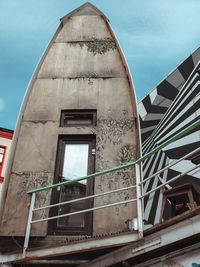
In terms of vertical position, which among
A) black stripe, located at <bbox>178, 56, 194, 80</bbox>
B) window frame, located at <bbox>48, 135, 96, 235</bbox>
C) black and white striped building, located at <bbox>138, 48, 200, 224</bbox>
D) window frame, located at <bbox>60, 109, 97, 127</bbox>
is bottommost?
window frame, located at <bbox>48, 135, 96, 235</bbox>

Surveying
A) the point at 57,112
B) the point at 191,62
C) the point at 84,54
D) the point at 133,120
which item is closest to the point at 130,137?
the point at 133,120

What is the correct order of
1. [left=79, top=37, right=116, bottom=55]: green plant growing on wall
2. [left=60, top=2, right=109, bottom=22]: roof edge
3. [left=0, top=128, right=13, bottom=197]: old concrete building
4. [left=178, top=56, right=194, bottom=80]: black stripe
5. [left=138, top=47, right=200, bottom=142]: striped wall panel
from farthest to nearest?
1. [left=0, top=128, right=13, bottom=197]: old concrete building
2. [left=138, top=47, right=200, bottom=142]: striped wall panel
3. [left=178, top=56, right=194, bottom=80]: black stripe
4. [left=60, top=2, right=109, bottom=22]: roof edge
5. [left=79, top=37, right=116, bottom=55]: green plant growing on wall

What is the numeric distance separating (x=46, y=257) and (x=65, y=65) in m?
4.57

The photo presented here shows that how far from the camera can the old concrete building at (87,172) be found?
3.23 meters

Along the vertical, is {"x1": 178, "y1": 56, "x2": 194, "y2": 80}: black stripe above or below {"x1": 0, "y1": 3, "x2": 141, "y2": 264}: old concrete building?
above

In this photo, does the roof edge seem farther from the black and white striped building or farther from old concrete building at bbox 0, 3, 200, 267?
the black and white striped building

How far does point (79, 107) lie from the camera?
575cm

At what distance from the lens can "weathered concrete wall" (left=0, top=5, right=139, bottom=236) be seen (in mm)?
4691

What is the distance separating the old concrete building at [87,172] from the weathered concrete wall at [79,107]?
0.07ft

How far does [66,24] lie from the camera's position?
7047mm

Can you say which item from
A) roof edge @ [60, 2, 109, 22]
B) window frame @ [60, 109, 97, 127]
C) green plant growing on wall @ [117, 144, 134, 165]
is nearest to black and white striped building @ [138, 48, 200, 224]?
green plant growing on wall @ [117, 144, 134, 165]

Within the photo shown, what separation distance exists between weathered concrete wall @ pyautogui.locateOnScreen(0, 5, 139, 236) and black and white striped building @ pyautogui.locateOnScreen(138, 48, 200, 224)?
2887 mm

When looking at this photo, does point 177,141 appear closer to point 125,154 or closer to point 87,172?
point 125,154

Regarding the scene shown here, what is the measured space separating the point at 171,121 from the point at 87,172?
5.01m
